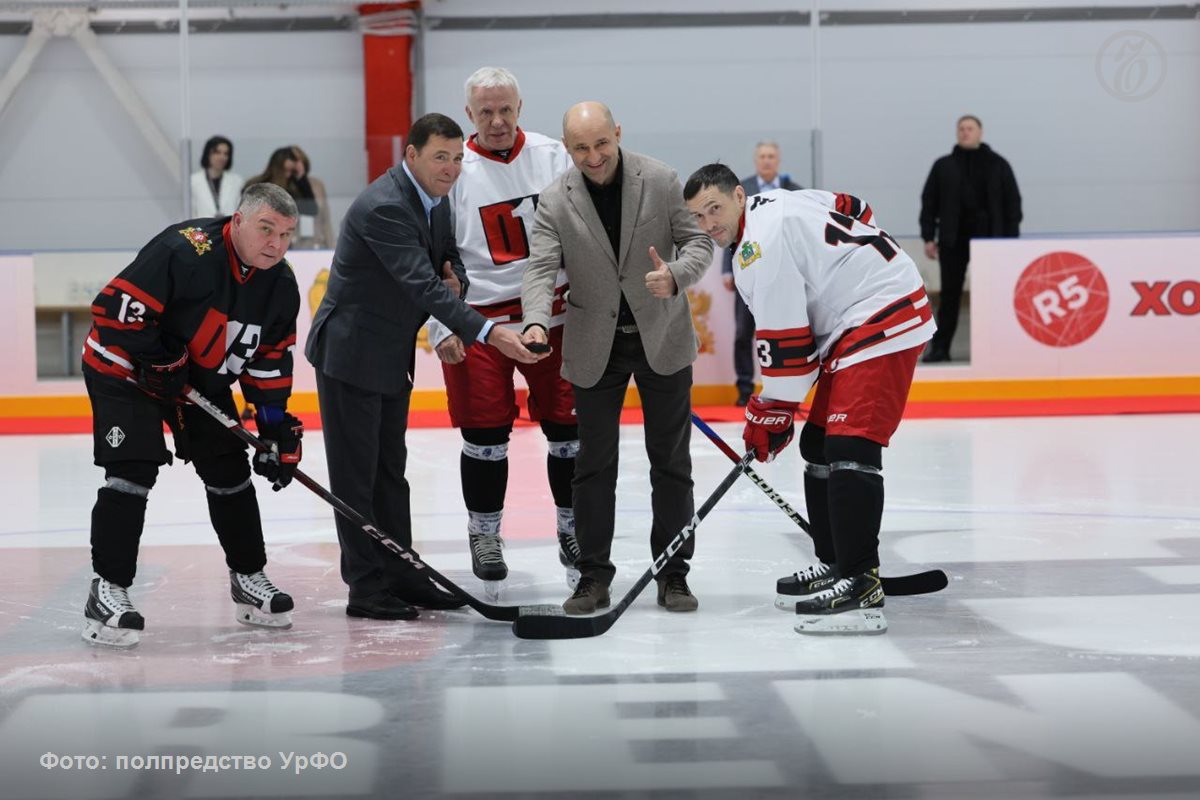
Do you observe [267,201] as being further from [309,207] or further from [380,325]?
[309,207]

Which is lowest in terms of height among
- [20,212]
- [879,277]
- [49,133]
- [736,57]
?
[879,277]

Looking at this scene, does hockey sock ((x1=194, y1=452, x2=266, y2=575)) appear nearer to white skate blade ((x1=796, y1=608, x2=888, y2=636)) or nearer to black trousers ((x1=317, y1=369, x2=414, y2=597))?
black trousers ((x1=317, y1=369, x2=414, y2=597))

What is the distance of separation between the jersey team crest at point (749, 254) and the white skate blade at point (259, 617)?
122 centimetres

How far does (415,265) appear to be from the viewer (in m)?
3.25

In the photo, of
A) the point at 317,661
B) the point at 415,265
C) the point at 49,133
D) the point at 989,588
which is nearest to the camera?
the point at 317,661

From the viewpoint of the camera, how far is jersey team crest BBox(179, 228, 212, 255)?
3055 millimetres

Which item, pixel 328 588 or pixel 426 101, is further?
pixel 426 101

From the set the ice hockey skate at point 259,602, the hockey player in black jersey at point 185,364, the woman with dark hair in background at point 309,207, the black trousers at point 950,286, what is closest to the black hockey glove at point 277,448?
the hockey player in black jersey at point 185,364

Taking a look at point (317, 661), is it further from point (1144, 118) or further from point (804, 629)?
point (1144, 118)

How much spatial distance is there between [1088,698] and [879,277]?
0.94 metres

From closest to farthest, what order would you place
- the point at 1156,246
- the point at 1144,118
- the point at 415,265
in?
1. the point at 415,265
2. the point at 1156,246
3. the point at 1144,118

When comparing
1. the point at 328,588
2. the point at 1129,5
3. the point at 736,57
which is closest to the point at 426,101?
the point at 736,57

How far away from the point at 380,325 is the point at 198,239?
448 mm

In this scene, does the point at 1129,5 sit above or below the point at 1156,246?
above
